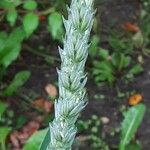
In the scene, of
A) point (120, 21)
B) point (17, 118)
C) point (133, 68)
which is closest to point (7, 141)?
point (17, 118)

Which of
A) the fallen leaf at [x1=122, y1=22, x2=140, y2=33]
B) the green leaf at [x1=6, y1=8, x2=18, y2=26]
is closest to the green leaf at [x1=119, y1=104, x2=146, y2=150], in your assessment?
the green leaf at [x1=6, y1=8, x2=18, y2=26]

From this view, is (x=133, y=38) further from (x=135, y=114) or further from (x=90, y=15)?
(x=90, y=15)

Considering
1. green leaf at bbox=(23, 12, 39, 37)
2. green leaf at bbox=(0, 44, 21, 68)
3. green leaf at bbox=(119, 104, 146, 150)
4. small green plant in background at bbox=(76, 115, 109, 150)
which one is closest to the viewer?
green leaf at bbox=(23, 12, 39, 37)

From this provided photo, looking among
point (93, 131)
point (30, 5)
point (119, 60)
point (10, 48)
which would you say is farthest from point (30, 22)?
point (119, 60)

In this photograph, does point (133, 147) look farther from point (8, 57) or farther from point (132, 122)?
point (8, 57)

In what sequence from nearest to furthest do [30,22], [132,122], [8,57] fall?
[30,22] → [132,122] → [8,57]

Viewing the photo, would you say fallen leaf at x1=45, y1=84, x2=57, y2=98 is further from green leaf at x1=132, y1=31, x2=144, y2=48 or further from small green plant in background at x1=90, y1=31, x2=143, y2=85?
green leaf at x1=132, y1=31, x2=144, y2=48
